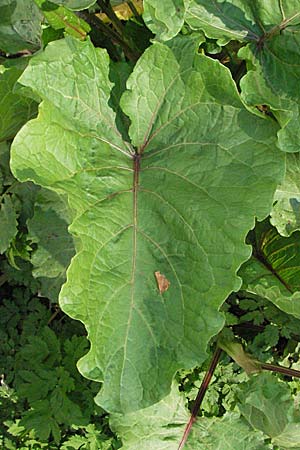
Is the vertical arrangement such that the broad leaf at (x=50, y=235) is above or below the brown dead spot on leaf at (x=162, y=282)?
below

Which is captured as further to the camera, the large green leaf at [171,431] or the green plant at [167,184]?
the large green leaf at [171,431]

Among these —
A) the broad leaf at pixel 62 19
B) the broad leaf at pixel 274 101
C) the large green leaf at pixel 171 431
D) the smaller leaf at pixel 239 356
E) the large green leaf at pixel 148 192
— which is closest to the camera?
the large green leaf at pixel 148 192

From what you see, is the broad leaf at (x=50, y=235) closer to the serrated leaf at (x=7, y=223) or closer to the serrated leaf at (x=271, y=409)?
the serrated leaf at (x=7, y=223)

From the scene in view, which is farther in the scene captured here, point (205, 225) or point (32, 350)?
point (32, 350)

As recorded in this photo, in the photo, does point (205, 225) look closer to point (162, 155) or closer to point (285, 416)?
point (162, 155)

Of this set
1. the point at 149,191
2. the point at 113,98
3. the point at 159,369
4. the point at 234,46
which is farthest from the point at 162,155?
the point at 234,46

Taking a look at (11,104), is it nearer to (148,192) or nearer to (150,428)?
(148,192)

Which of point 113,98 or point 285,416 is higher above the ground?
point 113,98

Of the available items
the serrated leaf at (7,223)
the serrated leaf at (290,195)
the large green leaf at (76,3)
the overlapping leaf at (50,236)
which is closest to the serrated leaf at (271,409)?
the serrated leaf at (290,195)
